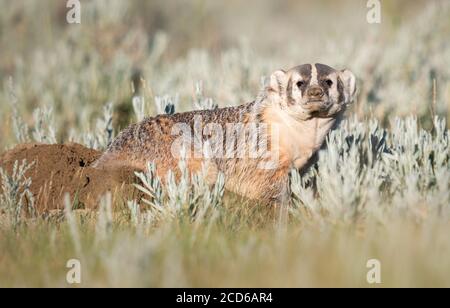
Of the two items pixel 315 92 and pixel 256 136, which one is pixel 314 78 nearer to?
pixel 315 92

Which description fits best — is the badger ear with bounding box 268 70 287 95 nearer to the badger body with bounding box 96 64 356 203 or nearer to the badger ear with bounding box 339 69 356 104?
the badger body with bounding box 96 64 356 203

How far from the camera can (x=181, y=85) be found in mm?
8195

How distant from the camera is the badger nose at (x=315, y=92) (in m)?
4.52

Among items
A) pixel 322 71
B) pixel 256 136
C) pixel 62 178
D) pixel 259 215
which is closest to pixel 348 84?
pixel 322 71

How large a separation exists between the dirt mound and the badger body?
6.5 inches

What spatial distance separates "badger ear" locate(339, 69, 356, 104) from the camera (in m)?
4.87

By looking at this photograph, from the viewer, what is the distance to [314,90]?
178 inches

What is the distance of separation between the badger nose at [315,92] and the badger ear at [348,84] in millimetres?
367

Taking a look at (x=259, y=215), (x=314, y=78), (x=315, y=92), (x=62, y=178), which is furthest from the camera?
(x=62, y=178)

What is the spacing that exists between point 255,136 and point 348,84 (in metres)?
0.71

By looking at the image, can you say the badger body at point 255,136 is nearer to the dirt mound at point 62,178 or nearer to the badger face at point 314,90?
the badger face at point 314,90

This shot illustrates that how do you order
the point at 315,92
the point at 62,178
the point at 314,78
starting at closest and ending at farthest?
the point at 315,92 < the point at 314,78 < the point at 62,178

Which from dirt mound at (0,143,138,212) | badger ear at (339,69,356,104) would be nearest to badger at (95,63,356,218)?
badger ear at (339,69,356,104)

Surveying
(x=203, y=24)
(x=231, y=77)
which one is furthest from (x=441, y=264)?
(x=203, y=24)
